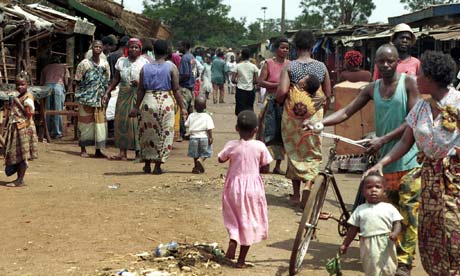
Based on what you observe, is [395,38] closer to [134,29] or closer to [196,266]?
[196,266]

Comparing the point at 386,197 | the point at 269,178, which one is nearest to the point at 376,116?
the point at 386,197

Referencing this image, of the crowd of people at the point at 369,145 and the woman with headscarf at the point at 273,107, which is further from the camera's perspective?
the woman with headscarf at the point at 273,107

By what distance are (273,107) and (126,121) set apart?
3452mm

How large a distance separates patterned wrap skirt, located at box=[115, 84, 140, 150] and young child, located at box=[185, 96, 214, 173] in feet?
4.18

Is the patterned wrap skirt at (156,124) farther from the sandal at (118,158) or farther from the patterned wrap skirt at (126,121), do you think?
the sandal at (118,158)

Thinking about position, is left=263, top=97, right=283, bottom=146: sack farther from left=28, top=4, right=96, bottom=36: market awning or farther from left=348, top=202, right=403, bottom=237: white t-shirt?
left=28, top=4, right=96, bottom=36: market awning

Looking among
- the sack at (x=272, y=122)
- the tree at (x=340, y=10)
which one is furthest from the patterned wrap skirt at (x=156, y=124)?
the tree at (x=340, y=10)

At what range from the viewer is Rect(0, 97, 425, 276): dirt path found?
5965 millimetres

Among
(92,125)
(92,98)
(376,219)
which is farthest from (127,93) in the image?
(376,219)

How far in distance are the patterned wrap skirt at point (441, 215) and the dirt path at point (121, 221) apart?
135 cm

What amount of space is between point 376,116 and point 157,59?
4575 mm

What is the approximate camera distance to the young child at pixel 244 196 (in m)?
5.90

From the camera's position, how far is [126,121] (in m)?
11.9

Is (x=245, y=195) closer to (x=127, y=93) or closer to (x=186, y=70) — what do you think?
(x=127, y=93)
